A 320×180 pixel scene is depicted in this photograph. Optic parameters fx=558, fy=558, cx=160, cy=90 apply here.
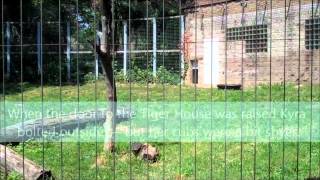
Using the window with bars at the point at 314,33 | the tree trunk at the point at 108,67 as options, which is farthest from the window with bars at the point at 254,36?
the tree trunk at the point at 108,67

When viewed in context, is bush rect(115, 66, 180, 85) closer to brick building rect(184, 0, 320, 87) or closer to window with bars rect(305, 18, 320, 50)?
brick building rect(184, 0, 320, 87)

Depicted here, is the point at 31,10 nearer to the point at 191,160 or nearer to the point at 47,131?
the point at 47,131

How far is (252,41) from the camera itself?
1438cm

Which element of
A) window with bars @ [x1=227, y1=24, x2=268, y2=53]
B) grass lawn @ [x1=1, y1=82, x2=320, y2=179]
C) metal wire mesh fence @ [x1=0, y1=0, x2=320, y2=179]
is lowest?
grass lawn @ [x1=1, y1=82, x2=320, y2=179]

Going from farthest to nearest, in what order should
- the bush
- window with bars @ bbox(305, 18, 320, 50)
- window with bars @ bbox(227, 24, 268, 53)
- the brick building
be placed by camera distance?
window with bars @ bbox(227, 24, 268, 53), the brick building, window with bars @ bbox(305, 18, 320, 50), the bush

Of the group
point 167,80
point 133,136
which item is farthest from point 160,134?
point 167,80

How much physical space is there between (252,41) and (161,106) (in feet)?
16.2

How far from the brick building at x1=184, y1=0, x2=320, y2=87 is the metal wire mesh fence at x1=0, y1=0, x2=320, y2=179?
5cm

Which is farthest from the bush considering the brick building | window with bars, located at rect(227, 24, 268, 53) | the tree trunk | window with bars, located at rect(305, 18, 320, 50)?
the tree trunk

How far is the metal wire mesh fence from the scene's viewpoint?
6438 millimetres

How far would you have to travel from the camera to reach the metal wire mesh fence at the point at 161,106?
21.1ft

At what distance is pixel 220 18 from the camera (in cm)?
1534

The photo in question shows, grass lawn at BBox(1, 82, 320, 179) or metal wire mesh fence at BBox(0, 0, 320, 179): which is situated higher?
metal wire mesh fence at BBox(0, 0, 320, 179)

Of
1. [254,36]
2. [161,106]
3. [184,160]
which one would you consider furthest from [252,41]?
[184,160]
